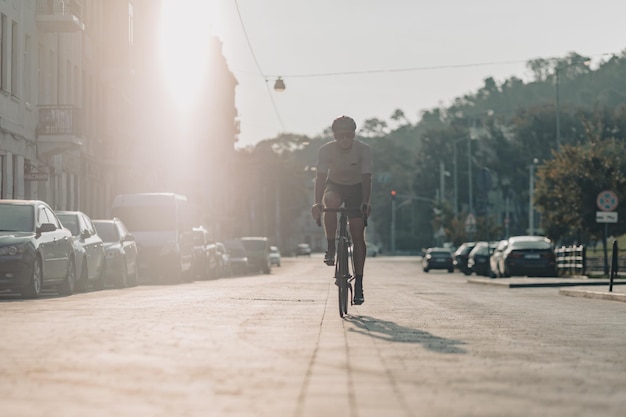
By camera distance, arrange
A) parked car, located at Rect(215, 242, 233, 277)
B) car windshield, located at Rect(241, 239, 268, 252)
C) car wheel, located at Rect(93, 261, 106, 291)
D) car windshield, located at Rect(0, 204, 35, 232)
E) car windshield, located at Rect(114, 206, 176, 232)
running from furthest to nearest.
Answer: car windshield, located at Rect(241, 239, 268, 252)
parked car, located at Rect(215, 242, 233, 277)
car windshield, located at Rect(114, 206, 176, 232)
car wheel, located at Rect(93, 261, 106, 291)
car windshield, located at Rect(0, 204, 35, 232)

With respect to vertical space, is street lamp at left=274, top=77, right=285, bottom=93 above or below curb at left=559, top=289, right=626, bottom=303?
above

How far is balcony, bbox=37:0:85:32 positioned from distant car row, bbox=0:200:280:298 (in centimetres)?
1209

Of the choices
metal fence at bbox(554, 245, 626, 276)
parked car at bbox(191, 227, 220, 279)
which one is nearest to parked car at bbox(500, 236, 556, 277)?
metal fence at bbox(554, 245, 626, 276)

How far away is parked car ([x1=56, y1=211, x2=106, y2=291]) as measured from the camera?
23.8 metres

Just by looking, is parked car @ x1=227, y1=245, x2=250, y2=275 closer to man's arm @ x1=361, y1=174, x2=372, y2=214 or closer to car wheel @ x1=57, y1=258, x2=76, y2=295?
car wheel @ x1=57, y1=258, x2=76, y2=295

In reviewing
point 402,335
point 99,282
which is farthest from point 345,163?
point 99,282

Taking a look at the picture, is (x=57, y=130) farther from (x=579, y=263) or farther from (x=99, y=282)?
(x=579, y=263)

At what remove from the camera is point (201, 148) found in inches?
4033

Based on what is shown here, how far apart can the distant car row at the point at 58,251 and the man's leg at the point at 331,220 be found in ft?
25.3

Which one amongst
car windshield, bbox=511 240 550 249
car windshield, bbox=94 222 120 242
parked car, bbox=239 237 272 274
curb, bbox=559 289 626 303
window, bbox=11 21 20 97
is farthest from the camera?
parked car, bbox=239 237 272 274

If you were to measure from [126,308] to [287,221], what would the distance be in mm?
142660

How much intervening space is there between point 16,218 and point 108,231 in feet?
29.3

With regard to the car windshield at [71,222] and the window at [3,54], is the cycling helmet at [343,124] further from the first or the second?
the window at [3,54]

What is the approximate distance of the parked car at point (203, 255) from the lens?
4213 centimetres
